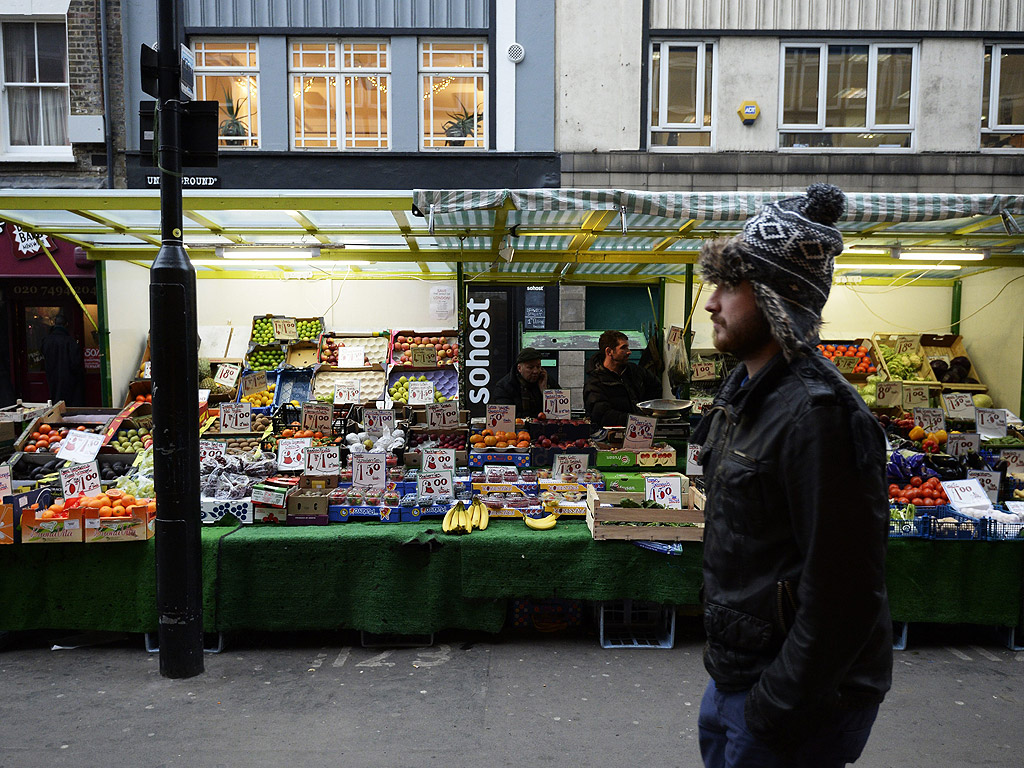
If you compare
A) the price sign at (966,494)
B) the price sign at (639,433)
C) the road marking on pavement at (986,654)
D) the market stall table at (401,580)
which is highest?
the price sign at (639,433)

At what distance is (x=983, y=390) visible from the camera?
8672 mm

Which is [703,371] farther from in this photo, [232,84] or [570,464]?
[232,84]

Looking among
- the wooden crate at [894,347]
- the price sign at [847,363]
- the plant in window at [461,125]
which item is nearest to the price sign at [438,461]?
the price sign at [847,363]

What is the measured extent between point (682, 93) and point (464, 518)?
847cm

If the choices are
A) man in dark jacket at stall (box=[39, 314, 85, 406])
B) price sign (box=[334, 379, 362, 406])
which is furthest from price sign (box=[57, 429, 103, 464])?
man in dark jacket at stall (box=[39, 314, 85, 406])

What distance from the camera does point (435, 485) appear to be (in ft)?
16.7

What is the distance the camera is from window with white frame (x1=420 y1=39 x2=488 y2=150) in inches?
416

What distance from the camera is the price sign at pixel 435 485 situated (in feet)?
16.6

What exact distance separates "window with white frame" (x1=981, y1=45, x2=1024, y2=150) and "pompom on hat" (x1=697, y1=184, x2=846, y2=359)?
457 inches

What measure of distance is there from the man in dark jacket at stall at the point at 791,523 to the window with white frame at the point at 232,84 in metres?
10.7

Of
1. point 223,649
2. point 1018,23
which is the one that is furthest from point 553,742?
point 1018,23

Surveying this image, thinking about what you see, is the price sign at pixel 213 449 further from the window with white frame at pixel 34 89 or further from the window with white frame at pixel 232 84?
the window with white frame at pixel 34 89

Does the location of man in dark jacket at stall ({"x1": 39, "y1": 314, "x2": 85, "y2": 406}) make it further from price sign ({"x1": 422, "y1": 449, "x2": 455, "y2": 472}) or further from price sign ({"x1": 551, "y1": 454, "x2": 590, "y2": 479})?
price sign ({"x1": 551, "y1": 454, "x2": 590, "y2": 479})

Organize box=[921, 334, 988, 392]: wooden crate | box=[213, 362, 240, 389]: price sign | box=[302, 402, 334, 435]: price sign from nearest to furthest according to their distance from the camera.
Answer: box=[302, 402, 334, 435]: price sign
box=[213, 362, 240, 389]: price sign
box=[921, 334, 988, 392]: wooden crate
